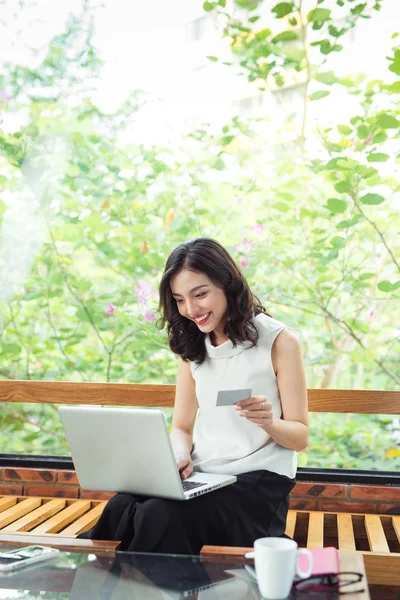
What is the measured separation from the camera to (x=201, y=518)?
1965 mm

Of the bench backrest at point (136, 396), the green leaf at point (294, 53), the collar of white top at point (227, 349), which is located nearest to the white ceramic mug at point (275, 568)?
the collar of white top at point (227, 349)

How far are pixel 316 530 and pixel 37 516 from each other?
3.11 feet

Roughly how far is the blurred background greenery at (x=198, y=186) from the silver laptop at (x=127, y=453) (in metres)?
1.29

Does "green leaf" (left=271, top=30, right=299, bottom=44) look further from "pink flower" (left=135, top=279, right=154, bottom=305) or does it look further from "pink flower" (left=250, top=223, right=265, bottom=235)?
"pink flower" (left=135, top=279, right=154, bottom=305)

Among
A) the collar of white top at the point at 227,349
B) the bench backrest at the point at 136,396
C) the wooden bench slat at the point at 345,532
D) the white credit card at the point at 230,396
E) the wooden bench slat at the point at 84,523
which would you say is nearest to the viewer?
the white credit card at the point at 230,396

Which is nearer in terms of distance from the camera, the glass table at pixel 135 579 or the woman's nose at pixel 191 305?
the glass table at pixel 135 579

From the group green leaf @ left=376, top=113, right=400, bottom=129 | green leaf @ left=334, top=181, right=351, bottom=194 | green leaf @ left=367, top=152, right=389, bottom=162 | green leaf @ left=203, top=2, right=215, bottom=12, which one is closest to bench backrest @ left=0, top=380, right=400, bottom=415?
green leaf @ left=334, top=181, right=351, bottom=194

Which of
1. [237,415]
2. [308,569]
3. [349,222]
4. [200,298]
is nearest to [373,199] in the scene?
[349,222]

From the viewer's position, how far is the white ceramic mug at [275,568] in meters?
1.39

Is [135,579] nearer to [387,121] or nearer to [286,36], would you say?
[387,121]

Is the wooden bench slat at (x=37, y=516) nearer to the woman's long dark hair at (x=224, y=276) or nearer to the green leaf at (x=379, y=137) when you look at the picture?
the woman's long dark hair at (x=224, y=276)

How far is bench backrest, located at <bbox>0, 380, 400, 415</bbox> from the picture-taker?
273 centimetres

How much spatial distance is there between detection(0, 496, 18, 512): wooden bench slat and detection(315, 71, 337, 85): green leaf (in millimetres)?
2009

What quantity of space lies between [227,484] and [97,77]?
2067 mm
